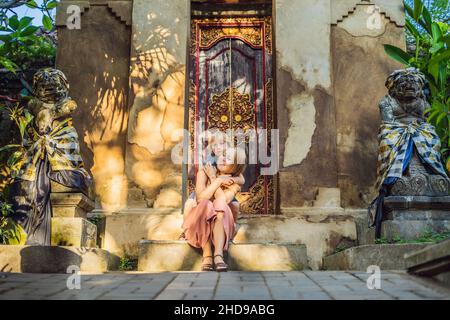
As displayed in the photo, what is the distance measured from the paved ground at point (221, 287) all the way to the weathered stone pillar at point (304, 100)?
2.88m

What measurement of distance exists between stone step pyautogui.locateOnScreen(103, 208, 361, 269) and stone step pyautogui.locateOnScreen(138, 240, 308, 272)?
1.30 m

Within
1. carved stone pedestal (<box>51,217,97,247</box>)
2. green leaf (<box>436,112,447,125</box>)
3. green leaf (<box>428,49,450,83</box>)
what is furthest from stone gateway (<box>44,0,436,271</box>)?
carved stone pedestal (<box>51,217,97,247</box>)

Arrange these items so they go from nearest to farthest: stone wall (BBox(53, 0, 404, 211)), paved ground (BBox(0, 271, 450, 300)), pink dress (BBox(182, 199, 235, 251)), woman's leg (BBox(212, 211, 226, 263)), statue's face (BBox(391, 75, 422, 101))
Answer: paved ground (BBox(0, 271, 450, 300))
woman's leg (BBox(212, 211, 226, 263))
pink dress (BBox(182, 199, 235, 251))
statue's face (BBox(391, 75, 422, 101))
stone wall (BBox(53, 0, 404, 211))

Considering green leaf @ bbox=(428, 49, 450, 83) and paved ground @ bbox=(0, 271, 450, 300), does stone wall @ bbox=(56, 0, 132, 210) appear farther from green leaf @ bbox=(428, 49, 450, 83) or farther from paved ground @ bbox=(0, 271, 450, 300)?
green leaf @ bbox=(428, 49, 450, 83)

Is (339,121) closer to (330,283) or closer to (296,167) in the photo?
(296,167)

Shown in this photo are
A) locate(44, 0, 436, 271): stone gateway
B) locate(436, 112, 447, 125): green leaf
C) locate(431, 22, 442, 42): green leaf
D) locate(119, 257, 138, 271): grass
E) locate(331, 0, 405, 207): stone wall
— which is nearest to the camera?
locate(119, 257, 138, 271): grass

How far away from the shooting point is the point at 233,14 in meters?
8.74

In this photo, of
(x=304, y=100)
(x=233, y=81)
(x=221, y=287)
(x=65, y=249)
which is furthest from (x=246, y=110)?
(x=221, y=287)

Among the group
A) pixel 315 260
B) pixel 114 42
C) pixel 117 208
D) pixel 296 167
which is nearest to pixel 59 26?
pixel 114 42

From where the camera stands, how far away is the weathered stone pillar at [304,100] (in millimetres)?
7234

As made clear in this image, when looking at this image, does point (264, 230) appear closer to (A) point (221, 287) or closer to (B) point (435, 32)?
(A) point (221, 287)

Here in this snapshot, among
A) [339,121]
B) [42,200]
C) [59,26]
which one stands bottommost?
[42,200]

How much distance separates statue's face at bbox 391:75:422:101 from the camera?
613 cm

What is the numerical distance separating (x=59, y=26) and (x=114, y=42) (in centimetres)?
94
